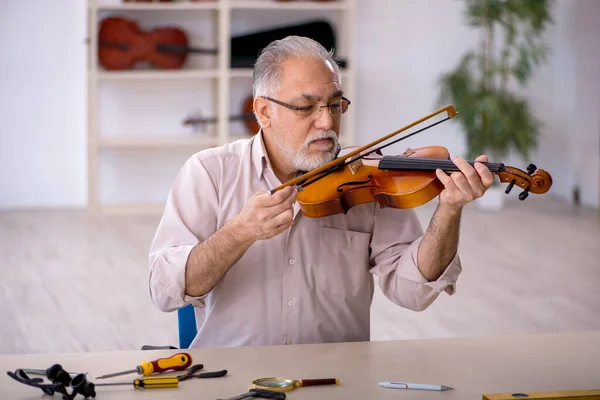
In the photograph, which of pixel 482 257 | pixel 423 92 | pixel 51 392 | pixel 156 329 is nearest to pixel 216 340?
pixel 51 392

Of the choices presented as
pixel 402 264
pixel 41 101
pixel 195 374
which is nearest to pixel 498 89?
pixel 41 101

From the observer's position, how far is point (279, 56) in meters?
2.04

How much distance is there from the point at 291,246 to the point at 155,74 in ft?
15.8

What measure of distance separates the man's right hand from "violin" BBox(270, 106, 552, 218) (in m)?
0.14

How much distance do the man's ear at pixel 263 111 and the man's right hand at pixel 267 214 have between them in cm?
33

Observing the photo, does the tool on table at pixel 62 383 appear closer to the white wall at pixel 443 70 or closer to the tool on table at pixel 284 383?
the tool on table at pixel 284 383

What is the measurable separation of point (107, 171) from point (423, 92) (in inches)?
100

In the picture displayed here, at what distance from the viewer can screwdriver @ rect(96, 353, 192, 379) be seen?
157cm

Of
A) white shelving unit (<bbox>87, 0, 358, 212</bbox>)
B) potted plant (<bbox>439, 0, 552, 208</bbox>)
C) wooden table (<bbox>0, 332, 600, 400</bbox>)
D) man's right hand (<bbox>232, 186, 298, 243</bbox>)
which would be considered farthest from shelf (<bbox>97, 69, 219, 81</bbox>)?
wooden table (<bbox>0, 332, 600, 400</bbox>)

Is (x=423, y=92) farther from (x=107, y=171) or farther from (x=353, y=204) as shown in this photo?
(x=353, y=204)

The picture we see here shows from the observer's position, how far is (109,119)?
23.1 ft

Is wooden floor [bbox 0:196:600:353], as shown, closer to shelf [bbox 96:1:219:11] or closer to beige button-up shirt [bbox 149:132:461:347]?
shelf [bbox 96:1:219:11]

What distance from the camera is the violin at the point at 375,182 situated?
6.60ft

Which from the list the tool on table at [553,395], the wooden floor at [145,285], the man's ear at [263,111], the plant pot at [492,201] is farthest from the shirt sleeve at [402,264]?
the plant pot at [492,201]
